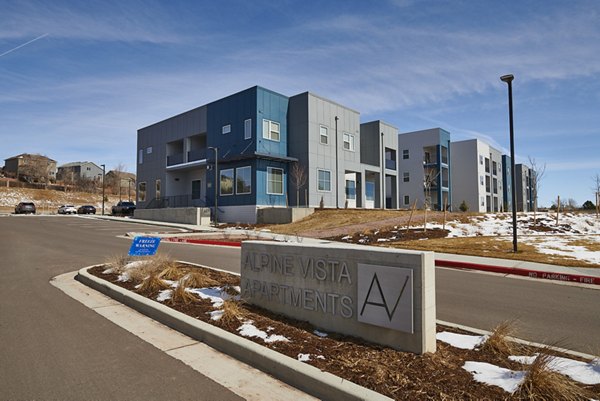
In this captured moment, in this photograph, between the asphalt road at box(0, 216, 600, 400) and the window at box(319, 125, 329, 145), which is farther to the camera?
the window at box(319, 125, 329, 145)

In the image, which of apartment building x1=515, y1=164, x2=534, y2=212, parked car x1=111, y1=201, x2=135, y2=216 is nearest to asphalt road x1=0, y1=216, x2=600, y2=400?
parked car x1=111, y1=201, x2=135, y2=216

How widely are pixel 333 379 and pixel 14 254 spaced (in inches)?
560

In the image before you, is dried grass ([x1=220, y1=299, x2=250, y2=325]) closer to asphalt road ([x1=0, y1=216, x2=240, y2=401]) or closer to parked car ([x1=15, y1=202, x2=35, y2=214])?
asphalt road ([x1=0, y1=216, x2=240, y2=401])

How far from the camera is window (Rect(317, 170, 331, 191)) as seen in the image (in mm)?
33188

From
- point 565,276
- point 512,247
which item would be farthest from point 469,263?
point 512,247

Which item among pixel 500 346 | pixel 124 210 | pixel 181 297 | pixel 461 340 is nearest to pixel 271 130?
pixel 124 210

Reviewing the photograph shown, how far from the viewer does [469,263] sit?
12.3 m

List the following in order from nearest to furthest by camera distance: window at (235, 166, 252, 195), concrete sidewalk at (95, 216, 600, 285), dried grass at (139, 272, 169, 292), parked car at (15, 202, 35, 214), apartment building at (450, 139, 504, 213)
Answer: dried grass at (139, 272, 169, 292) → concrete sidewalk at (95, 216, 600, 285) → window at (235, 166, 252, 195) → parked car at (15, 202, 35, 214) → apartment building at (450, 139, 504, 213)

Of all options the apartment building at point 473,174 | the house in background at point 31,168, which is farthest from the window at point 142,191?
the house in background at point 31,168

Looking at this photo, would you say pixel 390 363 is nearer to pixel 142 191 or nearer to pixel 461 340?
pixel 461 340

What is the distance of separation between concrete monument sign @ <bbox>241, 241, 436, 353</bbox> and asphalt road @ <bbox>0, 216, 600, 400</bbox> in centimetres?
182

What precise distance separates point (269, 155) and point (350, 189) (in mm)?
10309

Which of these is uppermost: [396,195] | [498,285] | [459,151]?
[459,151]

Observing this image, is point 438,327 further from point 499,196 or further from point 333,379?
point 499,196
